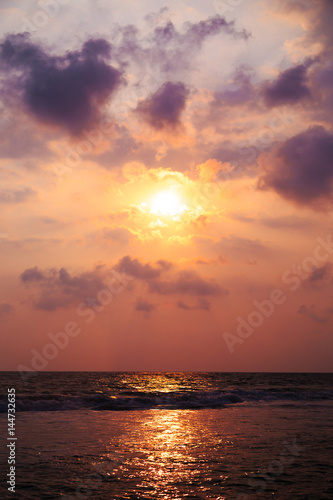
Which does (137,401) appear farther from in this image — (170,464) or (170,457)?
(170,464)

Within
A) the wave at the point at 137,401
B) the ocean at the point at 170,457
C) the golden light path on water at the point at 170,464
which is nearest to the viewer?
the ocean at the point at 170,457

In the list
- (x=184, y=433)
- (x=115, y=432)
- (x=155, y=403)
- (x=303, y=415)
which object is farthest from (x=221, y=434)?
(x=155, y=403)

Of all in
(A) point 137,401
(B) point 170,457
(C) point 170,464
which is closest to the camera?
(C) point 170,464

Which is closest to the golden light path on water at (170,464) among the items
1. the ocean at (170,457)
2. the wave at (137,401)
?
the ocean at (170,457)

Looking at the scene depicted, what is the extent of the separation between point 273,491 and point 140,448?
24.9 feet

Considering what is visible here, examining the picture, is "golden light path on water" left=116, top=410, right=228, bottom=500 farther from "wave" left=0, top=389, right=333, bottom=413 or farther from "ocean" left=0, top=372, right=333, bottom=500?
"wave" left=0, top=389, right=333, bottom=413

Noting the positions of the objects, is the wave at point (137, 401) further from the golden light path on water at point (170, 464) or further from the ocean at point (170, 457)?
the golden light path on water at point (170, 464)

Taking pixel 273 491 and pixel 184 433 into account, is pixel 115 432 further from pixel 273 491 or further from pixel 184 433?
pixel 273 491

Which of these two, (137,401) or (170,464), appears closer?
(170,464)

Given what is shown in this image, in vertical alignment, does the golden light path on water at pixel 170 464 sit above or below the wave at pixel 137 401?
above

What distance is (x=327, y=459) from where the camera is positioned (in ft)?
53.3

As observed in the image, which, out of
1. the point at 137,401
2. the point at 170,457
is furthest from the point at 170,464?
the point at 137,401

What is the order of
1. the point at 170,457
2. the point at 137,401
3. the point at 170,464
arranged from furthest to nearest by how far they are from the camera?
the point at 137,401 < the point at 170,457 < the point at 170,464

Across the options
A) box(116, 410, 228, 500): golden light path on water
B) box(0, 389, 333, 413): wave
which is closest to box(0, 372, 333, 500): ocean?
box(116, 410, 228, 500): golden light path on water
